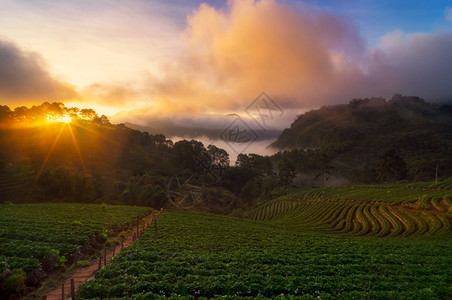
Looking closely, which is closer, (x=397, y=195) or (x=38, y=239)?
(x=38, y=239)

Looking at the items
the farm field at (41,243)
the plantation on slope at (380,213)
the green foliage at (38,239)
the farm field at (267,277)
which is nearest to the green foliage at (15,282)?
the farm field at (41,243)

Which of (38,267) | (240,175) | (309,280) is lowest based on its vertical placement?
(240,175)

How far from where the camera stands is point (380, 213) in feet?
200

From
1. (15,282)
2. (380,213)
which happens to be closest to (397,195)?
(380,213)

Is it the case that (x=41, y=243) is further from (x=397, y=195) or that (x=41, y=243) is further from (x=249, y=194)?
(x=249, y=194)

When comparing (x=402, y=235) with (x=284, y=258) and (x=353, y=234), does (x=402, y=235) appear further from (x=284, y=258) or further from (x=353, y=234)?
(x=284, y=258)

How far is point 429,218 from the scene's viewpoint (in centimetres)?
5069

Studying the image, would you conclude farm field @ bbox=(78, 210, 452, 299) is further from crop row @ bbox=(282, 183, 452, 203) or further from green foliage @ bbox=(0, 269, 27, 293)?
crop row @ bbox=(282, 183, 452, 203)

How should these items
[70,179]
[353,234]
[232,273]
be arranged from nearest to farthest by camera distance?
1. [232,273]
2. [353,234]
3. [70,179]

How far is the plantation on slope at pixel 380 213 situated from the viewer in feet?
158

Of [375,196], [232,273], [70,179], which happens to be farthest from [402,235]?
[70,179]

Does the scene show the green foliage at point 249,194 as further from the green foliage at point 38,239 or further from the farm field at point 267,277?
the farm field at point 267,277

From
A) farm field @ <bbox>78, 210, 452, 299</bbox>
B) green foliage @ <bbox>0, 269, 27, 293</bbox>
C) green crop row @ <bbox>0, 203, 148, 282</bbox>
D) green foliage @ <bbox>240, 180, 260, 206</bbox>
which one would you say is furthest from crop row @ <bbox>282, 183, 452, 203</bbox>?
green foliage @ <bbox>0, 269, 27, 293</bbox>

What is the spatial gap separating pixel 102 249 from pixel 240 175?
136832 millimetres
